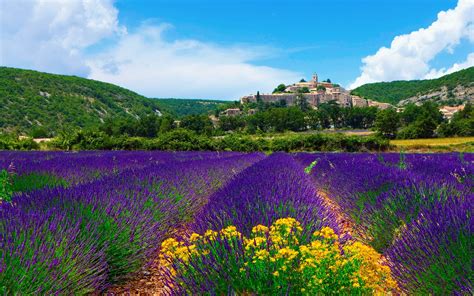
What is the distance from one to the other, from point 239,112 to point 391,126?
75.6 m

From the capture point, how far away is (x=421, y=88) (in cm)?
15412

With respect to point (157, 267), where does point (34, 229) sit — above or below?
above

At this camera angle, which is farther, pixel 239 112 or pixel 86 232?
pixel 239 112

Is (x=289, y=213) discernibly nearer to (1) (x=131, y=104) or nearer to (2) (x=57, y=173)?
(2) (x=57, y=173)

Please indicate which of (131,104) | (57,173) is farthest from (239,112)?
(57,173)

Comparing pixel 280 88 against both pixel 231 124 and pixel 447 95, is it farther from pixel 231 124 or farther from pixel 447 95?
pixel 231 124

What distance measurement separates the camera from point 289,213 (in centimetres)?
308

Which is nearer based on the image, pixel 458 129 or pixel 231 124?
pixel 458 129

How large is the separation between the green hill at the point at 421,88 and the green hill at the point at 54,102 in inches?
3982

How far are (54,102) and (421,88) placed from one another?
452 ft

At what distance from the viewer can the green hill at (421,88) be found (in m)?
137

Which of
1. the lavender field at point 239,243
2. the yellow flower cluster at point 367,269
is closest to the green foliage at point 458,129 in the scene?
the lavender field at point 239,243

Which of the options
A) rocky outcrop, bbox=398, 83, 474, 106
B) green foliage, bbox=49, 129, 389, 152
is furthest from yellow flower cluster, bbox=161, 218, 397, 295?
rocky outcrop, bbox=398, 83, 474, 106

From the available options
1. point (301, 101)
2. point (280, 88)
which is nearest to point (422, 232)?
point (301, 101)
